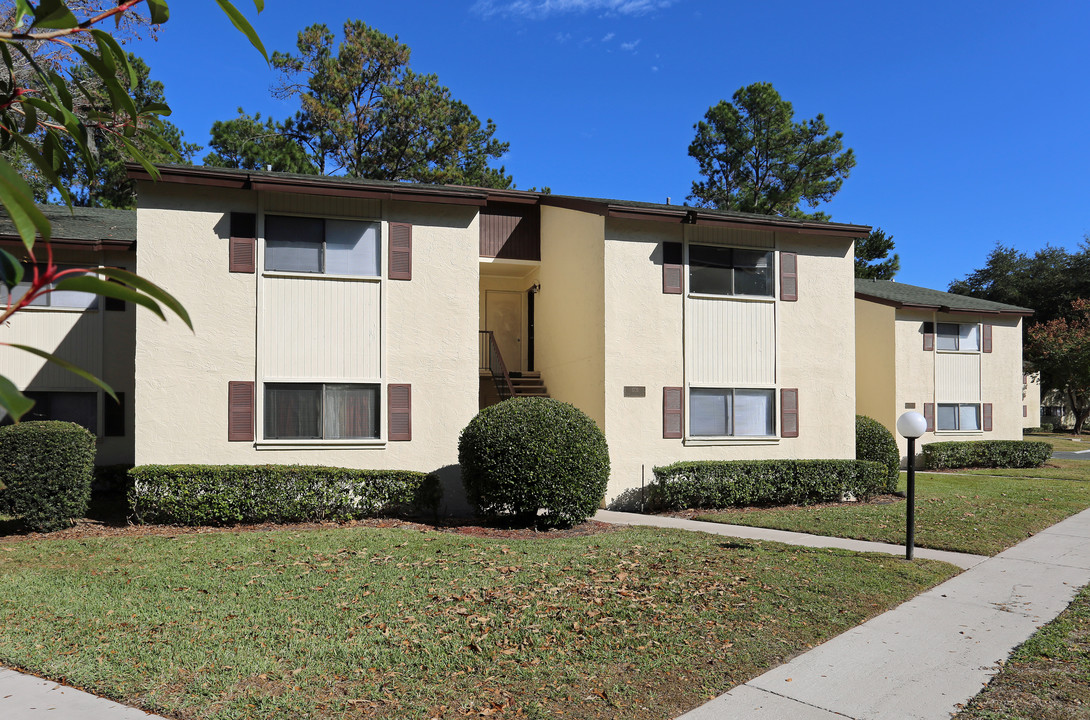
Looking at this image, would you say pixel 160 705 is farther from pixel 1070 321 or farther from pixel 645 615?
pixel 1070 321

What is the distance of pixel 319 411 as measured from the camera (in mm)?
12812

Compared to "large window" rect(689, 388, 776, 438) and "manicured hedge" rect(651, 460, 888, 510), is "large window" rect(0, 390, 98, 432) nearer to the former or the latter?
"manicured hedge" rect(651, 460, 888, 510)

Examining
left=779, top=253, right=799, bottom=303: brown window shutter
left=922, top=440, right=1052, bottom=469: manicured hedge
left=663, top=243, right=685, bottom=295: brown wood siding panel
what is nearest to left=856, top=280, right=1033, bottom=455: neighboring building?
left=922, top=440, right=1052, bottom=469: manicured hedge

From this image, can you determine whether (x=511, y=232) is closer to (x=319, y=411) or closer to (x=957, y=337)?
(x=319, y=411)

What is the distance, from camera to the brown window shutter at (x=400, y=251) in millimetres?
13258

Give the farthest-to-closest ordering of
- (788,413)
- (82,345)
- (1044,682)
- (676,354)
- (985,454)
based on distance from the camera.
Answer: (985,454), (788,413), (82,345), (676,354), (1044,682)

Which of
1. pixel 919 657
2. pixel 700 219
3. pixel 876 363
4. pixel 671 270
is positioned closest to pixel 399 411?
pixel 671 270

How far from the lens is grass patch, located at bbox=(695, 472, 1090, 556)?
10.6 metres

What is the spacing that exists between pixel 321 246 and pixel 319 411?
2.91m

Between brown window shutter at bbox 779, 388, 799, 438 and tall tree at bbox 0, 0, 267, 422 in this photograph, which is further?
brown window shutter at bbox 779, 388, 799, 438

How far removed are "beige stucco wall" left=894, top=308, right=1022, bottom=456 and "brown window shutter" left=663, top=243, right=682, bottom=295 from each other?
37.0 feet

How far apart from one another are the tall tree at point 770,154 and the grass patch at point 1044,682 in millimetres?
33229

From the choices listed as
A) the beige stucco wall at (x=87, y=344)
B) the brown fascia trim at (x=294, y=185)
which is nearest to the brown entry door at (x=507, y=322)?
the brown fascia trim at (x=294, y=185)

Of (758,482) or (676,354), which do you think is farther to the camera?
(676,354)
